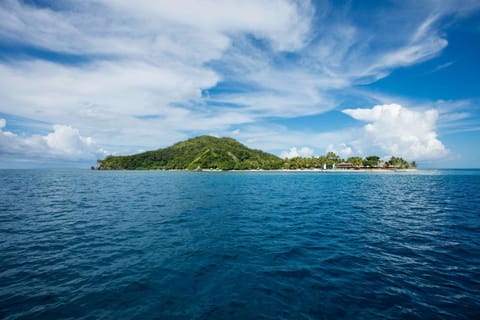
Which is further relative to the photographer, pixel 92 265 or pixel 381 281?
pixel 92 265

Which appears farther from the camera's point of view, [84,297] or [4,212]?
[4,212]

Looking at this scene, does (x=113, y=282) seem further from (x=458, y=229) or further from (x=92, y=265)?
(x=458, y=229)

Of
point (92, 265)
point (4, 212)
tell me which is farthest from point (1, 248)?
point (4, 212)

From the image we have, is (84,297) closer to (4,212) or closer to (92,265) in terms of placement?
(92,265)

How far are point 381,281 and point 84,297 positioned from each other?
14.1 metres

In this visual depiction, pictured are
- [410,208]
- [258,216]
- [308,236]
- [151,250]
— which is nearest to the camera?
[151,250]

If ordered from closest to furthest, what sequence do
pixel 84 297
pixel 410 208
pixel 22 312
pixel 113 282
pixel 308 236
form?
pixel 22 312, pixel 84 297, pixel 113 282, pixel 308 236, pixel 410 208

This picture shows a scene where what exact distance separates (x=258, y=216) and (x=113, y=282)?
1801cm

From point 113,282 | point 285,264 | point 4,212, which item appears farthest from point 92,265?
point 4,212

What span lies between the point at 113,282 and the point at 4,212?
27498 mm

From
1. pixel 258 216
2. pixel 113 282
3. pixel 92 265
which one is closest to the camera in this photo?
pixel 113 282

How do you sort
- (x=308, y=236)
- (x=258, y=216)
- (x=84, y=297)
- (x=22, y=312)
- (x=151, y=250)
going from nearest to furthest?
(x=22, y=312), (x=84, y=297), (x=151, y=250), (x=308, y=236), (x=258, y=216)

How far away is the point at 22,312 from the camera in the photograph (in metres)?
8.72

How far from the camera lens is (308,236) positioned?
61.9ft
